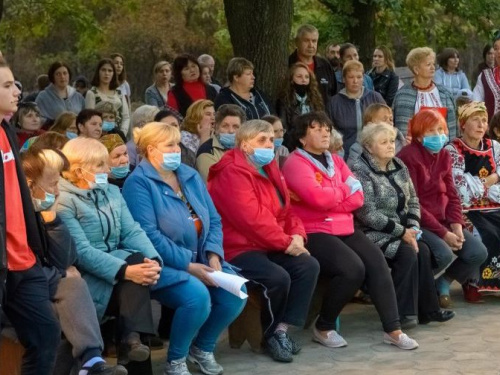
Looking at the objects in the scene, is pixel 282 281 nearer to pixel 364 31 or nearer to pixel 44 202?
pixel 44 202

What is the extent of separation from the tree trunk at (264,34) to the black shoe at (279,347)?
4255mm

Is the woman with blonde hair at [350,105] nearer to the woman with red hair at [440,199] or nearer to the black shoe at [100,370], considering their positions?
the woman with red hair at [440,199]

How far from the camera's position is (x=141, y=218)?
24.4ft

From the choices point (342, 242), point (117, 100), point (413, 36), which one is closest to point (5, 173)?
point (342, 242)

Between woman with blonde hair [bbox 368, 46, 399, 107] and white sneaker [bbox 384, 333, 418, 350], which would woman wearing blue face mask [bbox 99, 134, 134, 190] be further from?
woman with blonde hair [bbox 368, 46, 399, 107]

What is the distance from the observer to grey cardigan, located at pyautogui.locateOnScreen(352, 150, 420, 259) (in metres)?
8.70

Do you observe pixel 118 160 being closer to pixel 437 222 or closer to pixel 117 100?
pixel 437 222

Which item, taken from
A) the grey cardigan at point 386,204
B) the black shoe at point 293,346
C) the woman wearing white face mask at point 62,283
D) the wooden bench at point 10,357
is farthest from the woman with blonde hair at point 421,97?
the wooden bench at point 10,357

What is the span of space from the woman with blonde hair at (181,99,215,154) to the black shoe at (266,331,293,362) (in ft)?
7.38

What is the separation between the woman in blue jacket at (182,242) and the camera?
23.8 feet

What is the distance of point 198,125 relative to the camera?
9625mm

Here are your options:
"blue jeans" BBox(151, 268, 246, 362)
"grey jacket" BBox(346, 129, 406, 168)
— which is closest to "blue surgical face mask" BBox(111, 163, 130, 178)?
"blue jeans" BBox(151, 268, 246, 362)

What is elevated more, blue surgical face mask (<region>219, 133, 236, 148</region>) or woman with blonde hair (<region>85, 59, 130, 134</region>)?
woman with blonde hair (<region>85, 59, 130, 134</region>)

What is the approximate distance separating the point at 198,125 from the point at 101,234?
266cm
